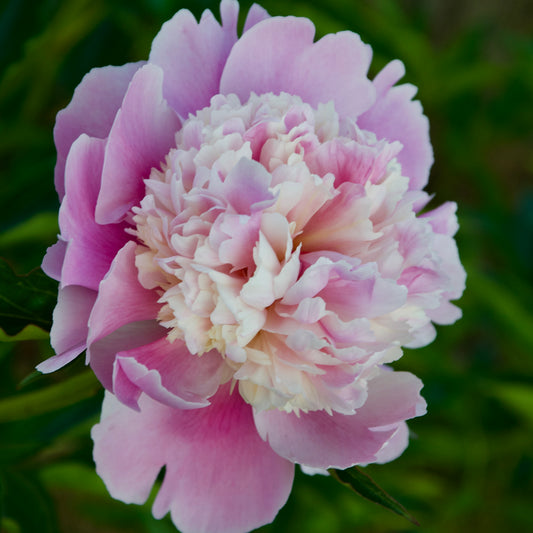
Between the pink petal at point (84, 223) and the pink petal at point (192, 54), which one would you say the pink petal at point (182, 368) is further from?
the pink petal at point (192, 54)

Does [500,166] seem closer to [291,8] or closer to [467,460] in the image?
[467,460]

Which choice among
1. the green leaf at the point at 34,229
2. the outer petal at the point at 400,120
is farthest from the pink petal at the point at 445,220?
the green leaf at the point at 34,229

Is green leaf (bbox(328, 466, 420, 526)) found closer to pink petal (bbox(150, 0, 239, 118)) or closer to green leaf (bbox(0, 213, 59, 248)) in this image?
pink petal (bbox(150, 0, 239, 118))

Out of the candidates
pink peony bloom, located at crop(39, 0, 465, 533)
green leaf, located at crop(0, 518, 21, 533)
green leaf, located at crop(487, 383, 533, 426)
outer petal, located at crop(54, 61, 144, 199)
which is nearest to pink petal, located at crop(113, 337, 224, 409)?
pink peony bloom, located at crop(39, 0, 465, 533)

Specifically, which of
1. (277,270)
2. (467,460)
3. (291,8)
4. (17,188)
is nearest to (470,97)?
(291,8)

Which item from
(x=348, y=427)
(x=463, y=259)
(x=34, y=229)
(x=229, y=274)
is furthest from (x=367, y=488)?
(x=463, y=259)

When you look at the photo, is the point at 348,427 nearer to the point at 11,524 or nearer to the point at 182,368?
the point at 182,368
